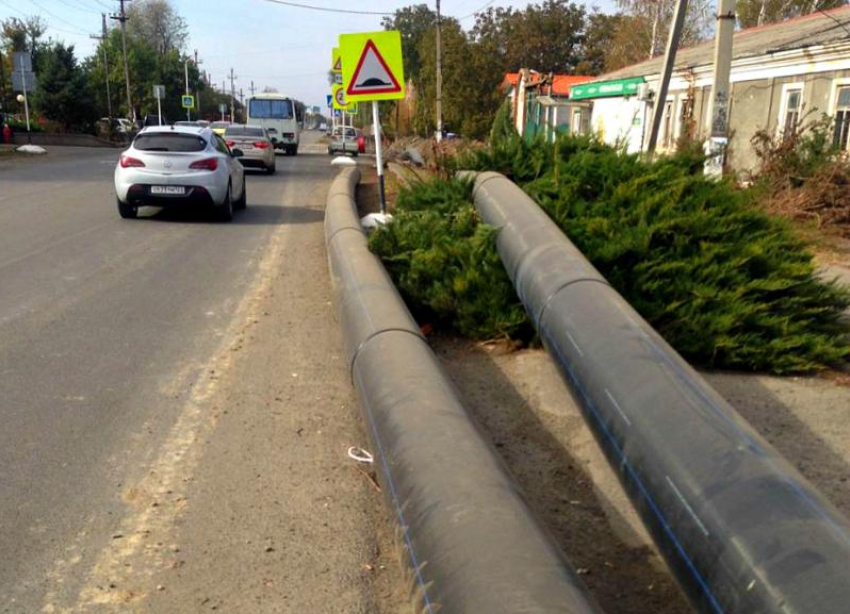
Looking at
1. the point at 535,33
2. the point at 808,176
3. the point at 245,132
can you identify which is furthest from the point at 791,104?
the point at 535,33

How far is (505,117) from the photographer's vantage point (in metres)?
9.63

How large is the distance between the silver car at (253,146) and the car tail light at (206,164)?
1206 cm

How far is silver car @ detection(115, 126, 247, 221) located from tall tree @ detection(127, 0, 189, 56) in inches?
4097

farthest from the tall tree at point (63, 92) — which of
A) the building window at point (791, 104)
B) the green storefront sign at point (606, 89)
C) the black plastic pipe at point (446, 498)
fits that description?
the black plastic pipe at point (446, 498)

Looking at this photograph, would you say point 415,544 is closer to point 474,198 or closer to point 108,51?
point 474,198

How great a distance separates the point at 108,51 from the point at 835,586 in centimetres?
8638

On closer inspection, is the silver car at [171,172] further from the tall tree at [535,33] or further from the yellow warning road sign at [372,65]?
the tall tree at [535,33]

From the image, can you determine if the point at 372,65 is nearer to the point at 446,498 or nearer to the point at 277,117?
the point at 446,498

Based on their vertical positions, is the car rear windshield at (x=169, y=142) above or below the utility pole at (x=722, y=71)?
below

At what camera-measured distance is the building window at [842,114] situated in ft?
54.6

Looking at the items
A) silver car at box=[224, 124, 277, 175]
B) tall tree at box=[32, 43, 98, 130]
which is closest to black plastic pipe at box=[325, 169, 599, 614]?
silver car at box=[224, 124, 277, 175]

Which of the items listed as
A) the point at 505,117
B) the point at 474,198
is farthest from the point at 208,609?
the point at 505,117

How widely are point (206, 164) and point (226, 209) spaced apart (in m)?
0.87

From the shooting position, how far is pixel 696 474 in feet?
10.5
